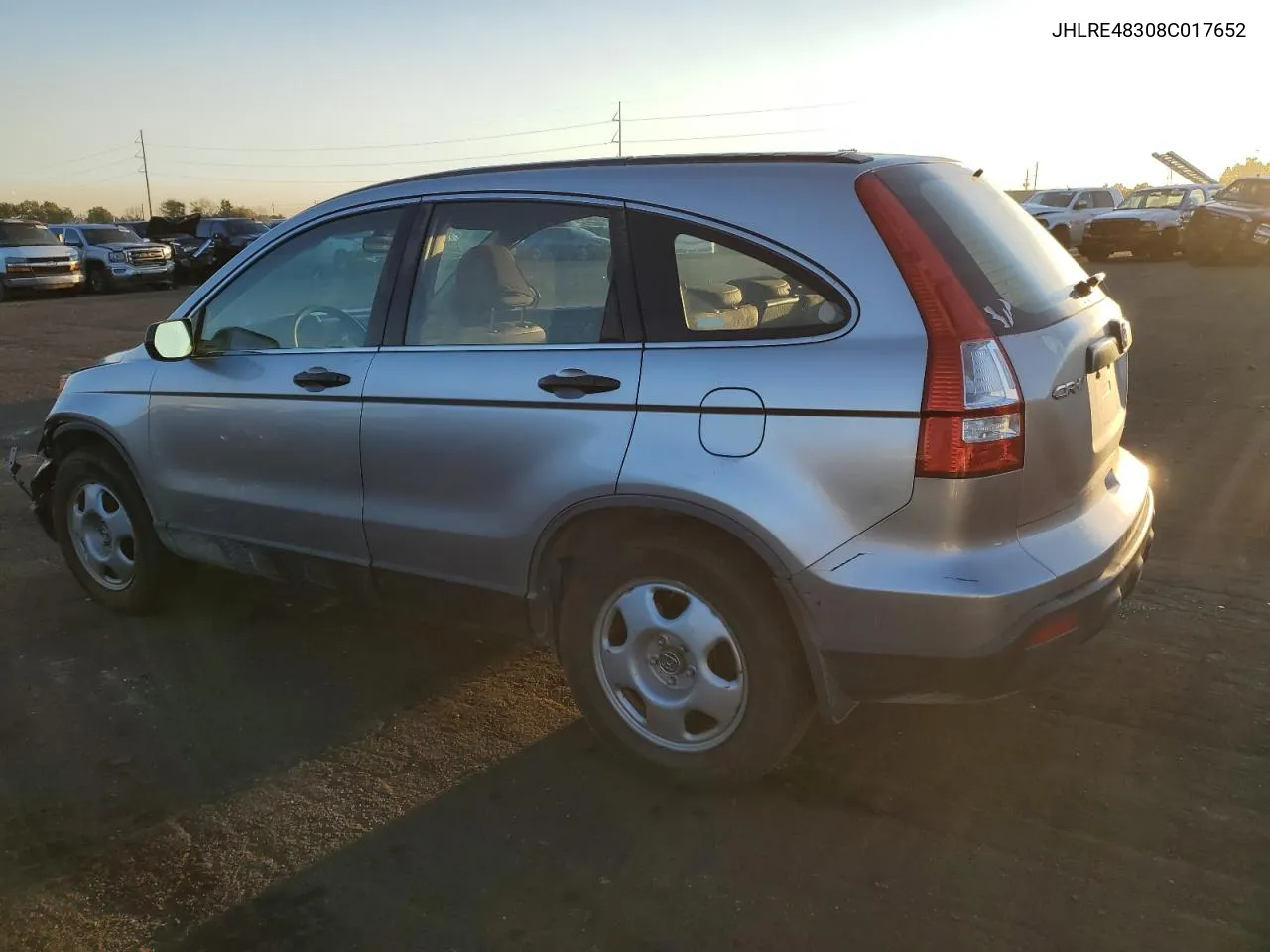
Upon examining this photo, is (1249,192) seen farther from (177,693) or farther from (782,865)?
(177,693)

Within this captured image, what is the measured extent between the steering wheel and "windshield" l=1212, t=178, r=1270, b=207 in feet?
74.5

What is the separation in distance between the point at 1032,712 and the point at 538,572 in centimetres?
178

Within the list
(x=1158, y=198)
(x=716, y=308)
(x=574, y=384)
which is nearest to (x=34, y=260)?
(x=574, y=384)

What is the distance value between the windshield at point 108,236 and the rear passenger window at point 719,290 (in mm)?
26918

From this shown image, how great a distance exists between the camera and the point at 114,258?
25.4 m

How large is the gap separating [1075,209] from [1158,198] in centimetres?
205

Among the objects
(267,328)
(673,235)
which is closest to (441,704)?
(267,328)

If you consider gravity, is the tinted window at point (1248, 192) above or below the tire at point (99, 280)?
above

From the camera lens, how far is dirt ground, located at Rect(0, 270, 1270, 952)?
2.54 metres

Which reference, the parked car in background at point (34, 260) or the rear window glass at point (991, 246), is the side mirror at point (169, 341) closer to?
the rear window glass at point (991, 246)

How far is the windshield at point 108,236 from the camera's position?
2581 cm

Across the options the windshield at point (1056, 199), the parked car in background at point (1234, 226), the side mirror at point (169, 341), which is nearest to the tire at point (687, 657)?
the side mirror at point (169, 341)

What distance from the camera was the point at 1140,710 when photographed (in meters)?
3.46

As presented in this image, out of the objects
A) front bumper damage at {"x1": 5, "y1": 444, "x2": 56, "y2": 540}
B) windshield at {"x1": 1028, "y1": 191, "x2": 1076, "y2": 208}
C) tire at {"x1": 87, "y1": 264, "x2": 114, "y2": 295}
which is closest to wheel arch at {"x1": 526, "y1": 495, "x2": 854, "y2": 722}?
front bumper damage at {"x1": 5, "y1": 444, "x2": 56, "y2": 540}
